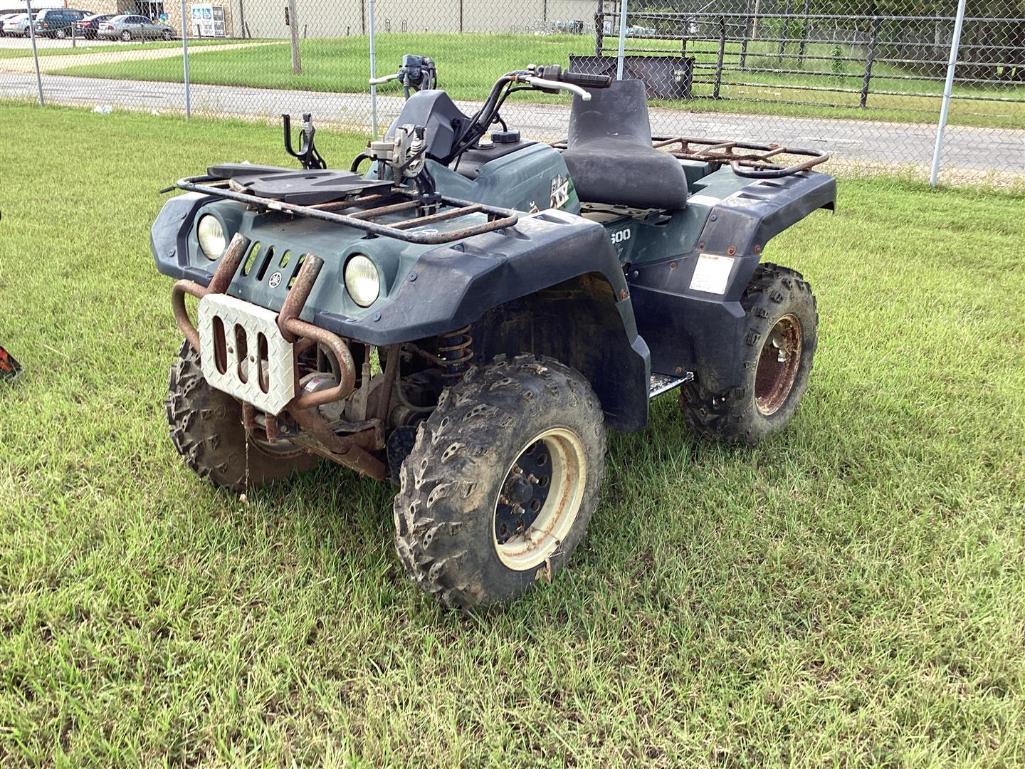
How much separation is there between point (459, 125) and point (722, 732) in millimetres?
1952

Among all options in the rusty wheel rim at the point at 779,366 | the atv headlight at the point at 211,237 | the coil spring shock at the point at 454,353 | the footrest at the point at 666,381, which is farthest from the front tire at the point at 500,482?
the rusty wheel rim at the point at 779,366

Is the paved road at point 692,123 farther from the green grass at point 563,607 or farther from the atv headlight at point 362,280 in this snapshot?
the atv headlight at point 362,280

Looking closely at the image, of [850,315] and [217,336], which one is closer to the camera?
[217,336]

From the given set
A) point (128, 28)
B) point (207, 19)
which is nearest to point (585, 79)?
point (207, 19)

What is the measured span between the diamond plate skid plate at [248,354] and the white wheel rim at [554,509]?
2.33 feet

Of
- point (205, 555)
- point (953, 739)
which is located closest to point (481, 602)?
point (205, 555)

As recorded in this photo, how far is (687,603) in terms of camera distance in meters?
2.64

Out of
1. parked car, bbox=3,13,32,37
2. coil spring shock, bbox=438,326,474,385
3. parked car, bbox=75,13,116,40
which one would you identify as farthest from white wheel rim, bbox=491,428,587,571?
parked car, bbox=3,13,32,37

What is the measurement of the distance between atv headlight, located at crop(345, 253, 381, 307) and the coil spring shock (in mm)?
392

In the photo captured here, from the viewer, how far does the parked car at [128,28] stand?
35781 mm

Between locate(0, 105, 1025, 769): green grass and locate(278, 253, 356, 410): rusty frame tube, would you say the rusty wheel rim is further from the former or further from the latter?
locate(278, 253, 356, 410): rusty frame tube

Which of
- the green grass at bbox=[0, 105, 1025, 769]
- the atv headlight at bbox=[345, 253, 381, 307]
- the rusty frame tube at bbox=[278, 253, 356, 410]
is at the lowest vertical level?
the green grass at bbox=[0, 105, 1025, 769]

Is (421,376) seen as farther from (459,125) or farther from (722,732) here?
(722,732)

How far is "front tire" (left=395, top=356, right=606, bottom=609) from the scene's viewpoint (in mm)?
2316
